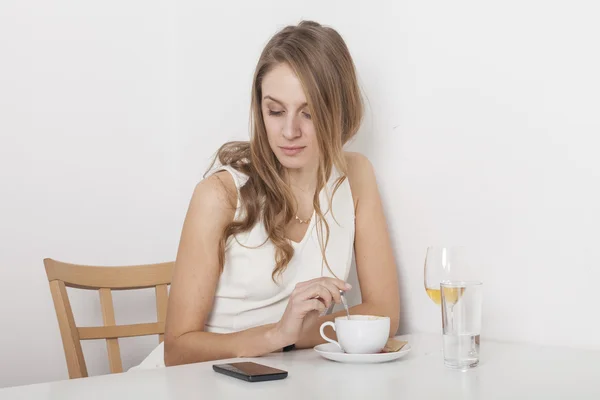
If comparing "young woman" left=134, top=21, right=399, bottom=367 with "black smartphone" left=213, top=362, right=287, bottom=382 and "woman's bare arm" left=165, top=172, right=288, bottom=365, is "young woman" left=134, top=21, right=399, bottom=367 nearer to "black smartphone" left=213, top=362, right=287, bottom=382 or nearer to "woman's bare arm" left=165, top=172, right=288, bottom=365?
"woman's bare arm" left=165, top=172, right=288, bottom=365

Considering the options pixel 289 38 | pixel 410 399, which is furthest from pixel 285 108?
pixel 410 399

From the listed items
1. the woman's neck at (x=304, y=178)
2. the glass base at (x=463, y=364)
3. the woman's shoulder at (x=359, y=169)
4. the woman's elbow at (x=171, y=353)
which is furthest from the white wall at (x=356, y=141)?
the woman's elbow at (x=171, y=353)

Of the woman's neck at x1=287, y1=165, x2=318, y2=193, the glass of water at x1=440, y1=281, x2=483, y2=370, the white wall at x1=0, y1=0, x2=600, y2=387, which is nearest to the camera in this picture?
the glass of water at x1=440, y1=281, x2=483, y2=370

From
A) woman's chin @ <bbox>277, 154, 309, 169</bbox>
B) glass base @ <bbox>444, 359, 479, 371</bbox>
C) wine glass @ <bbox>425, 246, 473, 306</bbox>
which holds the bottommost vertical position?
glass base @ <bbox>444, 359, 479, 371</bbox>

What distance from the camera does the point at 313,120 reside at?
142cm

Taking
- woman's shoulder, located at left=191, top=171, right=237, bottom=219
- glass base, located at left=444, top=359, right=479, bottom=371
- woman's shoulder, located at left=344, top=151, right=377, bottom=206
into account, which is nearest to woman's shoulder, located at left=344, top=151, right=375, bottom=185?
woman's shoulder, located at left=344, top=151, right=377, bottom=206

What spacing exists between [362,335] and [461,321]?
162 mm

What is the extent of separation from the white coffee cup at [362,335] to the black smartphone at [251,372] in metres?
0.14

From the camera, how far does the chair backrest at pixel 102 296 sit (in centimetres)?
165

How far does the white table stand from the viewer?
93 cm

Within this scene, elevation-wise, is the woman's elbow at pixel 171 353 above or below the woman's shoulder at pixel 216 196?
below

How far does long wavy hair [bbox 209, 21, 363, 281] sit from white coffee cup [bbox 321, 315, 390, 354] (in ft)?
1.05

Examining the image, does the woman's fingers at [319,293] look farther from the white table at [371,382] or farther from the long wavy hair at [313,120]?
the long wavy hair at [313,120]

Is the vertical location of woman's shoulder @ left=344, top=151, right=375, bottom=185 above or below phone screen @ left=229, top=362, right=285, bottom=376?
above
